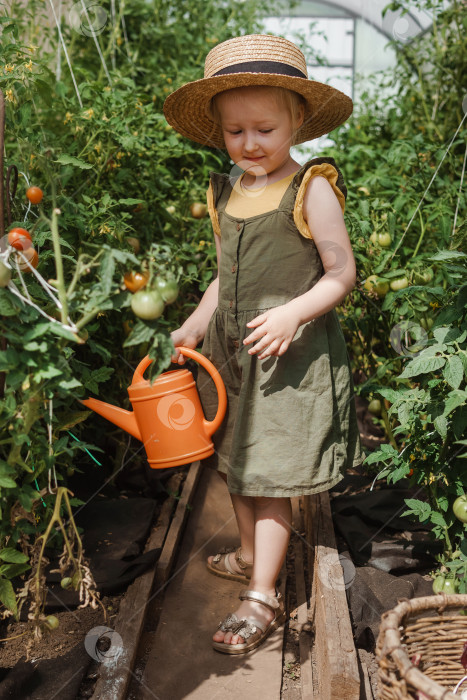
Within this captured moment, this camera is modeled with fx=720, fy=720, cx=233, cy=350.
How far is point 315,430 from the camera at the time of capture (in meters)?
1.72

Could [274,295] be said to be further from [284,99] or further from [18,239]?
[18,239]

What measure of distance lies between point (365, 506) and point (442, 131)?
75.2 inches

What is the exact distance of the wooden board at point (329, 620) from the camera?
1.34 meters

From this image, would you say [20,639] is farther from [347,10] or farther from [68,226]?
[347,10]

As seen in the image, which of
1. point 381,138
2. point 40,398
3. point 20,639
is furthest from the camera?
point 381,138

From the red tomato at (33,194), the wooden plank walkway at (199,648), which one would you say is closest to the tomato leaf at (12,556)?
the wooden plank walkway at (199,648)

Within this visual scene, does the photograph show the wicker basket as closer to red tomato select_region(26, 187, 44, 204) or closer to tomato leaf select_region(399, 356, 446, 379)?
tomato leaf select_region(399, 356, 446, 379)

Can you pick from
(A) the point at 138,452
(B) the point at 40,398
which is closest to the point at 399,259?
(A) the point at 138,452

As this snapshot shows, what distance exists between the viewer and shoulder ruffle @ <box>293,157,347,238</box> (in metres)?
1.66

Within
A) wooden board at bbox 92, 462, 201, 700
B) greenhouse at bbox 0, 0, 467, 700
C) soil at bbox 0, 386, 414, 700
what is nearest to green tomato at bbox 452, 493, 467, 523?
greenhouse at bbox 0, 0, 467, 700

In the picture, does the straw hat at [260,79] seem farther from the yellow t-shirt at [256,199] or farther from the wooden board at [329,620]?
the wooden board at [329,620]

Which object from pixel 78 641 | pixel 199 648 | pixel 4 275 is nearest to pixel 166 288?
pixel 4 275

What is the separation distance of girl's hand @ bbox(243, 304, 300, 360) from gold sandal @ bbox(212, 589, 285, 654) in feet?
2.03

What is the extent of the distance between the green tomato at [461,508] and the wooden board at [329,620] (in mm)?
307
